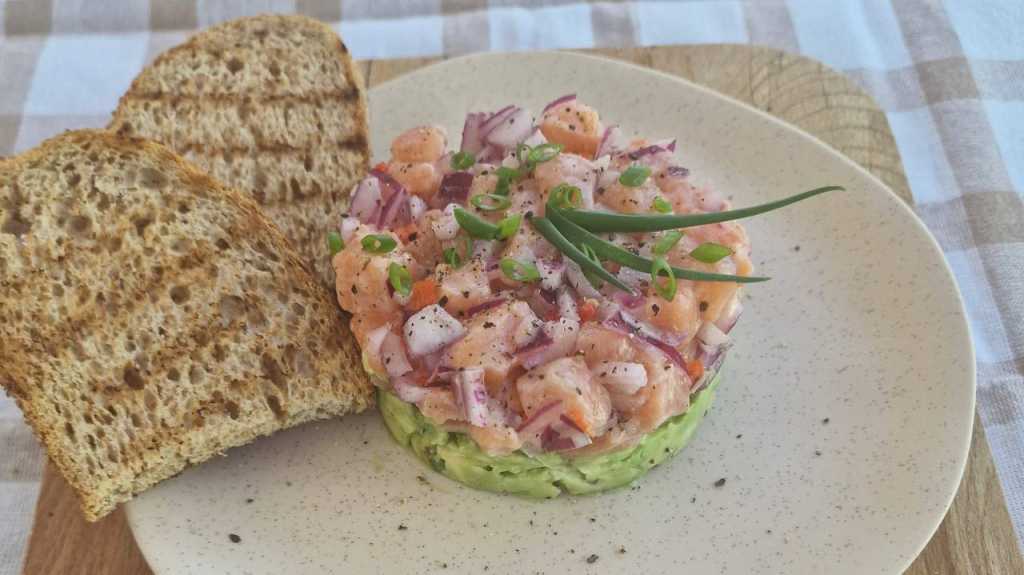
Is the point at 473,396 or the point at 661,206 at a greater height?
the point at 661,206

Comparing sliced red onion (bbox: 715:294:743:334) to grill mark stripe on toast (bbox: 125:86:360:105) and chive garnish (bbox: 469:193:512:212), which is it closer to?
chive garnish (bbox: 469:193:512:212)

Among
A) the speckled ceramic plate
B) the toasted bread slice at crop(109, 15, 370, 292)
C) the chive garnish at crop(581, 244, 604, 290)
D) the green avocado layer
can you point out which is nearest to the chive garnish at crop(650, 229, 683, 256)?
the chive garnish at crop(581, 244, 604, 290)

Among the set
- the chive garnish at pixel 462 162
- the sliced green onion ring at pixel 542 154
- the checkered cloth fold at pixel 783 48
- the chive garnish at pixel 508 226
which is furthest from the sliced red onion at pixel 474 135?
the checkered cloth fold at pixel 783 48

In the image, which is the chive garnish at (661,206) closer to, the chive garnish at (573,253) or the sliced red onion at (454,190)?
the chive garnish at (573,253)

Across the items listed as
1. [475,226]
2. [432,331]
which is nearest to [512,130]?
[475,226]

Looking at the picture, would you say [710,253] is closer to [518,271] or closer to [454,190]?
[518,271]
